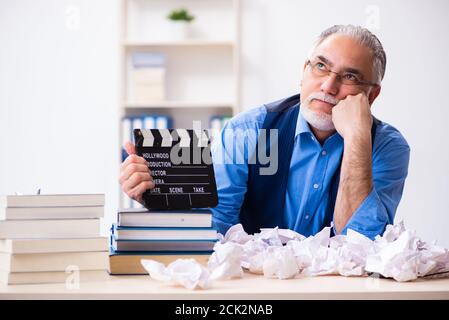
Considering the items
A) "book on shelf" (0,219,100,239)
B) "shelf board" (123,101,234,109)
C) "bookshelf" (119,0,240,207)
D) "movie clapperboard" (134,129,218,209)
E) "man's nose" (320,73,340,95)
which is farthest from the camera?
"bookshelf" (119,0,240,207)

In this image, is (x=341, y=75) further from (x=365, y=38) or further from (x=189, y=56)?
(x=189, y=56)

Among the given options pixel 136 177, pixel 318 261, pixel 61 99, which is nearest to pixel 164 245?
pixel 136 177

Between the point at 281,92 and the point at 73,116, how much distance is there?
49.9 inches

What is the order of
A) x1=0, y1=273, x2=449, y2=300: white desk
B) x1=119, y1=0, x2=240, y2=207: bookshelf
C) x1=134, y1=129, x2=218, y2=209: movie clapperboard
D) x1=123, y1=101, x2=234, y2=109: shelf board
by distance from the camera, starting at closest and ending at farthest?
→ x1=0, y1=273, x2=449, y2=300: white desk → x1=134, y1=129, x2=218, y2=209: movie clapperboard → x1=123, y1=101, x2=234, y2=109: shelf board → x1=119, y1=0, x2=240, y2=207: bookshelf

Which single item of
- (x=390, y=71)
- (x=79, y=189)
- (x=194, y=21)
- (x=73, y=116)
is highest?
(x=194, y=21)

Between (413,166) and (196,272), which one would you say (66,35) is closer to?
(413,166)

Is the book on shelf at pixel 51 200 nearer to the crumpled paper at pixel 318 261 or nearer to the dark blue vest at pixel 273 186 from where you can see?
the crumpled paper at pixel 318 261

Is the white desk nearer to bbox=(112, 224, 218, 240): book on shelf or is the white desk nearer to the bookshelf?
bbox=(112, 224, 218, 240): book on shelf

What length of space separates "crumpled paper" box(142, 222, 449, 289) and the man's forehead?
75 cm

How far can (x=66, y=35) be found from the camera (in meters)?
3.99

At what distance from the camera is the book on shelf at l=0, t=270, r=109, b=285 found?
111 centimetres

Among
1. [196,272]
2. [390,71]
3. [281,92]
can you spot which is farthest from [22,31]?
[196,272]

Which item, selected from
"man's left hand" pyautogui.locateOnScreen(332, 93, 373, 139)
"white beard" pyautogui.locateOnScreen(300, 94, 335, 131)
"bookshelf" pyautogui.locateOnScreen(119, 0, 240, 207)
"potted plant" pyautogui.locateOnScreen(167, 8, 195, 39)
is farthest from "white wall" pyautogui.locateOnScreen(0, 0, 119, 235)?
"man's left hand" pyautogui.locateOnScreen(332, 93, 373, 139)

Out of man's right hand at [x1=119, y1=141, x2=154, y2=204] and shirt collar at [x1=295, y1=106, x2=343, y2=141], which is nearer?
man's right hand at [x1=119, y1=141, x2=154, y2=204]
